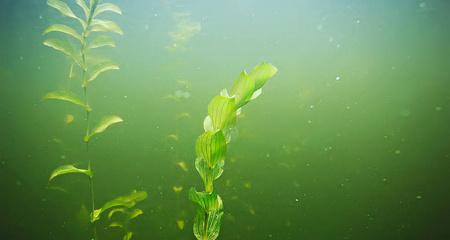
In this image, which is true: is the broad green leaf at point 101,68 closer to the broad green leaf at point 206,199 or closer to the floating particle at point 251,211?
the broad green leaf at point 206,199

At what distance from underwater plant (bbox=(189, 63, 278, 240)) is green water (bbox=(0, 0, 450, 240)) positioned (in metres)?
1.59

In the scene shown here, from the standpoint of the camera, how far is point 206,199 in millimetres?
912

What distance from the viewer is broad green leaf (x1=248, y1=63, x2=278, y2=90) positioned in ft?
2.79

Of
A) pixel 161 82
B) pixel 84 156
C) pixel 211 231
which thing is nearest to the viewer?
pixel 211 231

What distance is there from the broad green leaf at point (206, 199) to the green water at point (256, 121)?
1.64m

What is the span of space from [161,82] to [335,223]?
1959mm

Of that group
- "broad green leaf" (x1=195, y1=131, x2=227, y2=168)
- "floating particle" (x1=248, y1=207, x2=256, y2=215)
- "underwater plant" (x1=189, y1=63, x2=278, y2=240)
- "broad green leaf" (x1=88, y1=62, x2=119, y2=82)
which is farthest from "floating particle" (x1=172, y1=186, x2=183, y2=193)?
"broad green leaf" (x1=195, y1=131, x2=227, y2=168)

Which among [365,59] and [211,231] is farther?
[365,59]

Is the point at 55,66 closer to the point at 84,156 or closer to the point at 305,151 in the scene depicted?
the point at 84,156

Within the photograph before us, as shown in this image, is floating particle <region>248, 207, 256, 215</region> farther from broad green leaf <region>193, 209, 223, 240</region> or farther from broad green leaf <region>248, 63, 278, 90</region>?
broad green leaf <region>248, 63, 278, 90</region>

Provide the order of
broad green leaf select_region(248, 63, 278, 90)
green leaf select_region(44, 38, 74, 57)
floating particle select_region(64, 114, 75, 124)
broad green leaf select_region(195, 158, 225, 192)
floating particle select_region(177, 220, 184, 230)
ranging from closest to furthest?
broad green leaf select_region(248, 63, 278, 90) < broad green leaf select_region(195, 158, 225, 192) < green leaf select_region(44, 38, 74, 57) < floating particle select_region(177, 220, 184, 230) < floating particle select_region(64, 114, 75, 124)

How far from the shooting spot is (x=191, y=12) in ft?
9.37

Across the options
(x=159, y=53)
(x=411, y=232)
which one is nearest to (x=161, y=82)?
(x=159, y=53)

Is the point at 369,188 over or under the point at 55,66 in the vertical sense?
under
